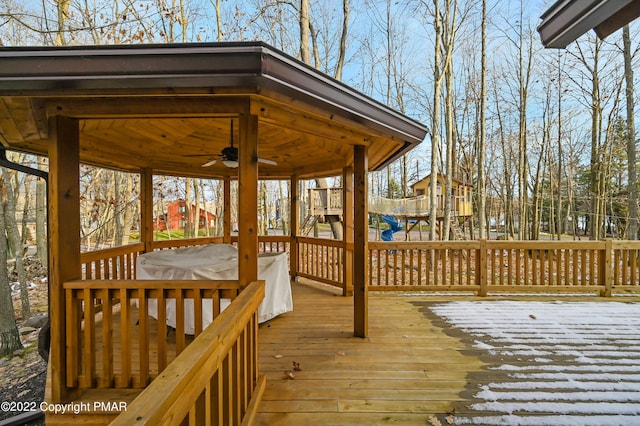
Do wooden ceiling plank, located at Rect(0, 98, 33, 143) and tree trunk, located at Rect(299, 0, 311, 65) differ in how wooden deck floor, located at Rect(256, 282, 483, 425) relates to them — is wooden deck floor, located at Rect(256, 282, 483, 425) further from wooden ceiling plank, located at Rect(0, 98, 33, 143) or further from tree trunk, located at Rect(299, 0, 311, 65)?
tree trunk, located at Rect(299, 0, 311, 65)

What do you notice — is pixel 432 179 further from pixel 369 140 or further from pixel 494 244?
pixel 369 140

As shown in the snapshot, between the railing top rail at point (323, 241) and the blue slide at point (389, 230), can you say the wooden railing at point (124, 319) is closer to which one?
the railing top rail at point (323, 241)

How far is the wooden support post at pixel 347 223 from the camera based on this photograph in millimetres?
4512

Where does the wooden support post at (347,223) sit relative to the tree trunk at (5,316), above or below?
above

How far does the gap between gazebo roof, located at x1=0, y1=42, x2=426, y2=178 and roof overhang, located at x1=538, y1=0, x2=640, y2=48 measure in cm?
119

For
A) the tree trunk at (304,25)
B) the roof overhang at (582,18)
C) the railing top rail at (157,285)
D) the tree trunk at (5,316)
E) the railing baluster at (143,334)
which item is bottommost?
the tree trunk at (5,316)

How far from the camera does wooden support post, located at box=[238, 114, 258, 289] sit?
2.11 metres

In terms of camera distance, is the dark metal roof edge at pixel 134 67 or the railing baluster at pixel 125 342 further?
the railing baluster at pixel 125 342

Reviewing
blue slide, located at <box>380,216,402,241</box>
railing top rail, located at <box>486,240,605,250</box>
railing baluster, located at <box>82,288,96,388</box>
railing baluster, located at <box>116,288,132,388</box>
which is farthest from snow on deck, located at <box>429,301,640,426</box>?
blue slide, located at <box>380,216,402,241</box>

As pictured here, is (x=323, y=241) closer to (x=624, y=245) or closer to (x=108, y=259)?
(x=108, y=259)

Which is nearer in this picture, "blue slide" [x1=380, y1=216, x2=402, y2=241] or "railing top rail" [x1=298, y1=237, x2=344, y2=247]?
"railing top rail" [x1=298, y1=237, x2=344, y2=247]

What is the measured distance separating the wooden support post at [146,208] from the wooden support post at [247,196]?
333cm

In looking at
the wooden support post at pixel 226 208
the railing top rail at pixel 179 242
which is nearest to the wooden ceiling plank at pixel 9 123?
the railing top rail at pixel 179 242

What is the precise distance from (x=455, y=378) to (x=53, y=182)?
3.47 m
